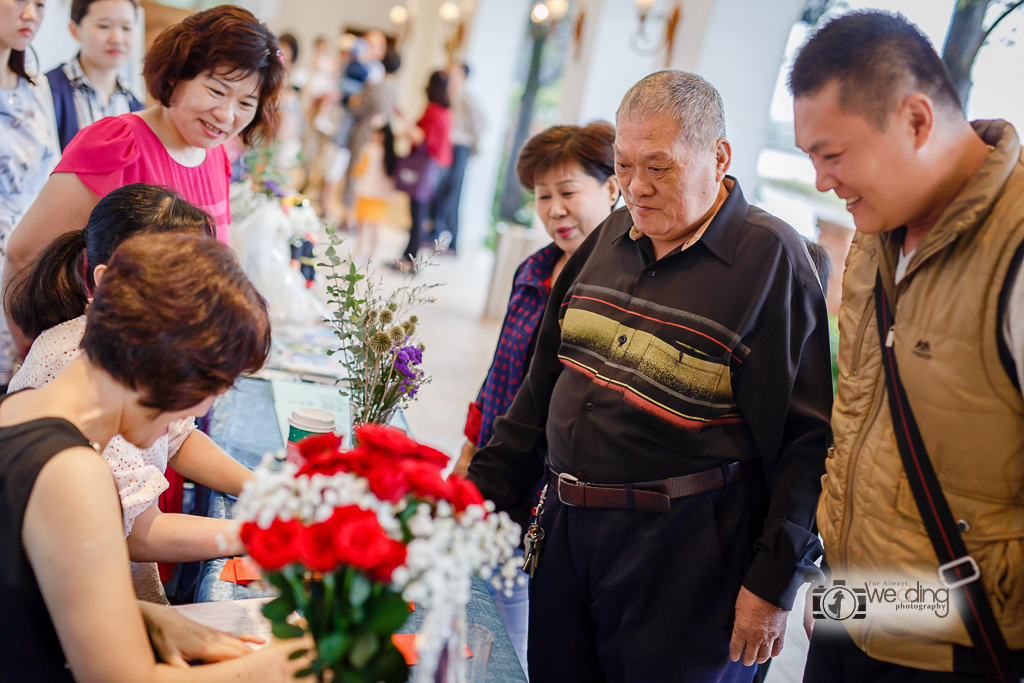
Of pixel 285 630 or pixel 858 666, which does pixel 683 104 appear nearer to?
pixel 858 666

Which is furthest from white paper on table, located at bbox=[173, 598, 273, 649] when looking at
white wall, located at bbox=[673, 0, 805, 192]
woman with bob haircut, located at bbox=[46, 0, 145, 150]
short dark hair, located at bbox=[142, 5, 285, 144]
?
white wall, located at bbox=[673, 0, 805, 192]

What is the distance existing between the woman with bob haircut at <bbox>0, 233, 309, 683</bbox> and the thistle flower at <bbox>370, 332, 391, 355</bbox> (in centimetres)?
71

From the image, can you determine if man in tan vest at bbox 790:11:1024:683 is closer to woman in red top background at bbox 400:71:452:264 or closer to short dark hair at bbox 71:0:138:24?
short dark hair at bbox 71:0:138:24

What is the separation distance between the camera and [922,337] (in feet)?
3.66

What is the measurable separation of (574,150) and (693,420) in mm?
945

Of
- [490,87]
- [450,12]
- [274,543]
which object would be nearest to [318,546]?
[274,543]

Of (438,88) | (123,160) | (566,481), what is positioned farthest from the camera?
(438,88)

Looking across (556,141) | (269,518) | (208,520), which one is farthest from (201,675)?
(556,141)

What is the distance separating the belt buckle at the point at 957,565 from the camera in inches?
41.3

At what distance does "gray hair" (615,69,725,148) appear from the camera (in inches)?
58.5

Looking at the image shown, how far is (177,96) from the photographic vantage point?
2.19m

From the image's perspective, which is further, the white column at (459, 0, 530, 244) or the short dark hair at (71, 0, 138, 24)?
the white column at (459, 0, 530, 244)

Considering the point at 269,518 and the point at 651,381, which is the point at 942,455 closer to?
the point at 651,381

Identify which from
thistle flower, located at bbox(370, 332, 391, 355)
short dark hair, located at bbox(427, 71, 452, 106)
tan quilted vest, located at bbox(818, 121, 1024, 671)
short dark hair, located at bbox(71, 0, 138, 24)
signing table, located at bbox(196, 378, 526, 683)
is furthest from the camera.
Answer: short dark hair, located at bbox(427, 71, 452, 106)
